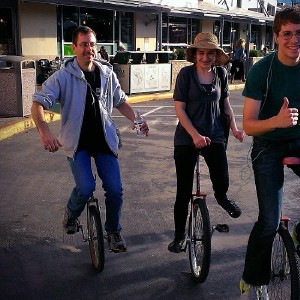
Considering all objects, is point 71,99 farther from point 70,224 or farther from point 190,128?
point 70,224

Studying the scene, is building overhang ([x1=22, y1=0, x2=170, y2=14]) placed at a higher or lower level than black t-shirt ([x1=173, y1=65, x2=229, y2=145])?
higher

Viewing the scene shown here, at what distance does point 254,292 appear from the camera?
11.3ft

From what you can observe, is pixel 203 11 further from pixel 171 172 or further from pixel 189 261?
pixel 189 261

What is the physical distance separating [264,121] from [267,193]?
523 mm

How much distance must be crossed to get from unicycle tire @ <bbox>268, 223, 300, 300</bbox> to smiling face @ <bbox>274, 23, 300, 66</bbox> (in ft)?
3.52

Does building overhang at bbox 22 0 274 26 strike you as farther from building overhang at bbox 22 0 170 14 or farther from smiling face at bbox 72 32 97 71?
smiling face at bbox 72 32 97 71

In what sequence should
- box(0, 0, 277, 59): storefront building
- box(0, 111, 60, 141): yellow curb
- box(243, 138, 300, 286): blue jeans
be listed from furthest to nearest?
Answer: box(0, 0, 277, 59): storefront building, box(0, 111, 60, 141): yellow curb, box(243, 138, 300, 286): blue jeans

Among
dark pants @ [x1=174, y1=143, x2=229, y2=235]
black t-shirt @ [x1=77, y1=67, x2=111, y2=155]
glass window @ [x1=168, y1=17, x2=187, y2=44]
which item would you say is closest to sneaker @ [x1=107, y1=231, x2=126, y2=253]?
dark pants @ [x1=174, y1=143, x2=229, y2=235]

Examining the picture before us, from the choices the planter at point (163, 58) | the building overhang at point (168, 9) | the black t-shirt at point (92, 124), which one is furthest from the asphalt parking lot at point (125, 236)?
the building overhang at point (168, 9)

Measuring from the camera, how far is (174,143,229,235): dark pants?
4.40 meters

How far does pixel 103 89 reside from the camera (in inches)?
173

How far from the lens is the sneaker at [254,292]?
341 cm

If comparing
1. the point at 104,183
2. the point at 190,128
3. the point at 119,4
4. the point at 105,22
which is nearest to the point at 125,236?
the point at 104,183

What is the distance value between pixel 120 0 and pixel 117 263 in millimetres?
16802
